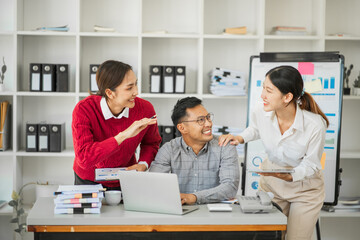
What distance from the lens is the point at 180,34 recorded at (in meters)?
4.06

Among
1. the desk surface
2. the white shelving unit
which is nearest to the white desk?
the desk surface

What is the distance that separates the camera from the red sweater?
8.17 ft

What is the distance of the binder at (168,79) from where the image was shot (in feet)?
13.3

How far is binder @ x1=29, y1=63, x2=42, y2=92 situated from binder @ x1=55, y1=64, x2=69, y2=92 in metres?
0.14

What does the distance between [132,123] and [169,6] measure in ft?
6.34

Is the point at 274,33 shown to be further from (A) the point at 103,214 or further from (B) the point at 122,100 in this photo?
(A) the point at 103,214

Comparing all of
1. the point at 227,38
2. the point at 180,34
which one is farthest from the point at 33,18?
the point at 227,38

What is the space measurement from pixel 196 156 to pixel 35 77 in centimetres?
197

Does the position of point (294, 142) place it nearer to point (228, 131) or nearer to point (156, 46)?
point (228, 131)

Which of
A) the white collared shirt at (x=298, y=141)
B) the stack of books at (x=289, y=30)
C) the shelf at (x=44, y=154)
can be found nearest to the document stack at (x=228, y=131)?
the stack of books at (x=289, y=30)

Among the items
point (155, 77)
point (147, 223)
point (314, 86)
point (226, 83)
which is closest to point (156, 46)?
point (155, 77)

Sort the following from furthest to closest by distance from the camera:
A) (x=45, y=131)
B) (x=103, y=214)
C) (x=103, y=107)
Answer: (x=45, y=131) < (x=103, y=107) < (x=103, y=214)

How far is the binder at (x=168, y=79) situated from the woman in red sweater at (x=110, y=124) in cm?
124

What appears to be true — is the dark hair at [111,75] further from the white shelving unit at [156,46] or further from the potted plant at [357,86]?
A: the potted plant at [357,86]
